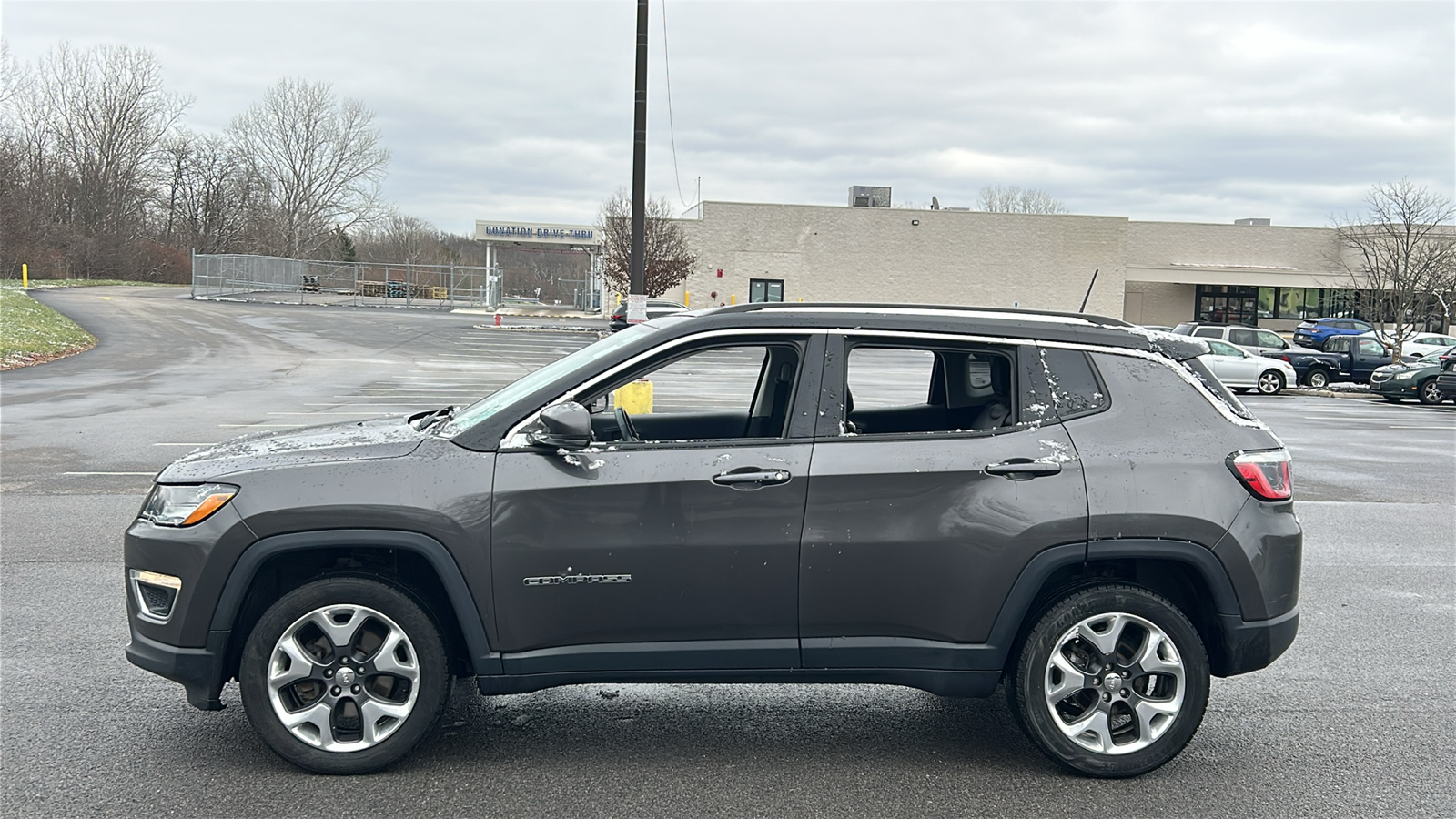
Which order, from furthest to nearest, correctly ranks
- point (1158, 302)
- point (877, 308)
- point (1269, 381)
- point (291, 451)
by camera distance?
point (1158, 302), point (1269, 381), point (877, 308), point (291, 451)

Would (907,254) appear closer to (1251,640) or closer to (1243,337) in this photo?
(1243,337)

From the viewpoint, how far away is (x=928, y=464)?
4086mm

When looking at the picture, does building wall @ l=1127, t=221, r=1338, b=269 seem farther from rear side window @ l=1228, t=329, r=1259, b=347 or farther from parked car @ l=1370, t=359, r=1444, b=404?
parked car @ l=1370, t=359, r=1444, b=404

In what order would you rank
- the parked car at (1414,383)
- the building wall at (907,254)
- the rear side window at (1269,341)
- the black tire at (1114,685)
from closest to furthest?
1. the black tire at (1114,685)
2. the parked car at (1414,383)
3. the rear side window at (1269,341)
4. the building wall at (907,254)

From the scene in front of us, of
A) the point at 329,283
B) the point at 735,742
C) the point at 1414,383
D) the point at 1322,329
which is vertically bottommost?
the point at 735,742

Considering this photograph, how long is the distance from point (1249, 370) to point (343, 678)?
28575mm

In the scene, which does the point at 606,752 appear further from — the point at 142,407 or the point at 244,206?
the point at 244,206

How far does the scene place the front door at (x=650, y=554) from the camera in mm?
3977

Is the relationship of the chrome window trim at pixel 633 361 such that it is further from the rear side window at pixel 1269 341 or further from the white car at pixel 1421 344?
the white car at pixel 1421 344

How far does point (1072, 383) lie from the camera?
4.28 meters

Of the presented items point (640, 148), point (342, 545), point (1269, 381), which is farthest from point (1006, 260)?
point (342, 545)

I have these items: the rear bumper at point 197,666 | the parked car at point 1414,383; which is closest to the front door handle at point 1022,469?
the rear bumper at point 197,666

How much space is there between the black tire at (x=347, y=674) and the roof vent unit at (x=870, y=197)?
58288 millimetres

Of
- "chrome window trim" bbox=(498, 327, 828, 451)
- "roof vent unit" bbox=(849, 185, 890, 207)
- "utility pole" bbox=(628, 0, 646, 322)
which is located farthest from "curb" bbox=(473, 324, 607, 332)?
"chrome window trim" bbox=(498, 327, 828, 451)
